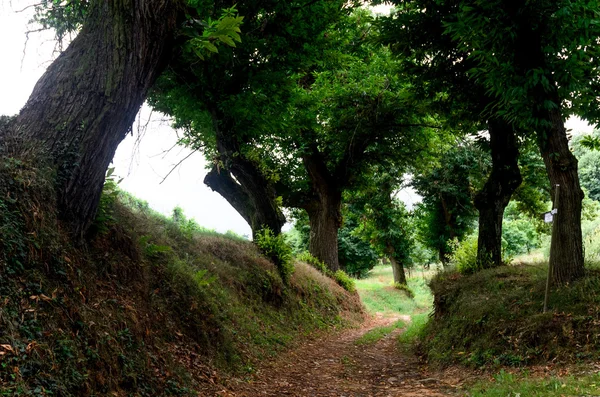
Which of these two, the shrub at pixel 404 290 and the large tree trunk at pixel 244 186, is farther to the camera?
the shrub at pixel 404 290

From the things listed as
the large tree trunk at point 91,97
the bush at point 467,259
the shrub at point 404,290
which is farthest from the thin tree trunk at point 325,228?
the shrub at point 404,290

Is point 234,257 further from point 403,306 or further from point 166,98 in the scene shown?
point 403,306

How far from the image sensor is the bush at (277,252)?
42.3 feet

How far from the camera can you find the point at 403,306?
83.0ft

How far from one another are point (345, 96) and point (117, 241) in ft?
31.6

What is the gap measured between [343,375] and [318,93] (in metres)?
8.68

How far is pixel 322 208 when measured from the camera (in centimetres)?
1773

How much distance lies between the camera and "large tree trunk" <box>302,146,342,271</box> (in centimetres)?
1723

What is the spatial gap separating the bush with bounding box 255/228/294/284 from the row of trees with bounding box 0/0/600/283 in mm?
572

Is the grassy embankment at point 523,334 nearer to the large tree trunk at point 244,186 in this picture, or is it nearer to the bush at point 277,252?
the bush at point 277,252

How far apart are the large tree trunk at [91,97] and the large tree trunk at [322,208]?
12004mm

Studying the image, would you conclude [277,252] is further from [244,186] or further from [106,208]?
[106,208]

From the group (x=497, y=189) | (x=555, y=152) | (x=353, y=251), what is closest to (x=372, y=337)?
(x=497, y=189)

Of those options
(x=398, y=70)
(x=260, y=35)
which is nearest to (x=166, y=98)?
(x=260, y=35)
